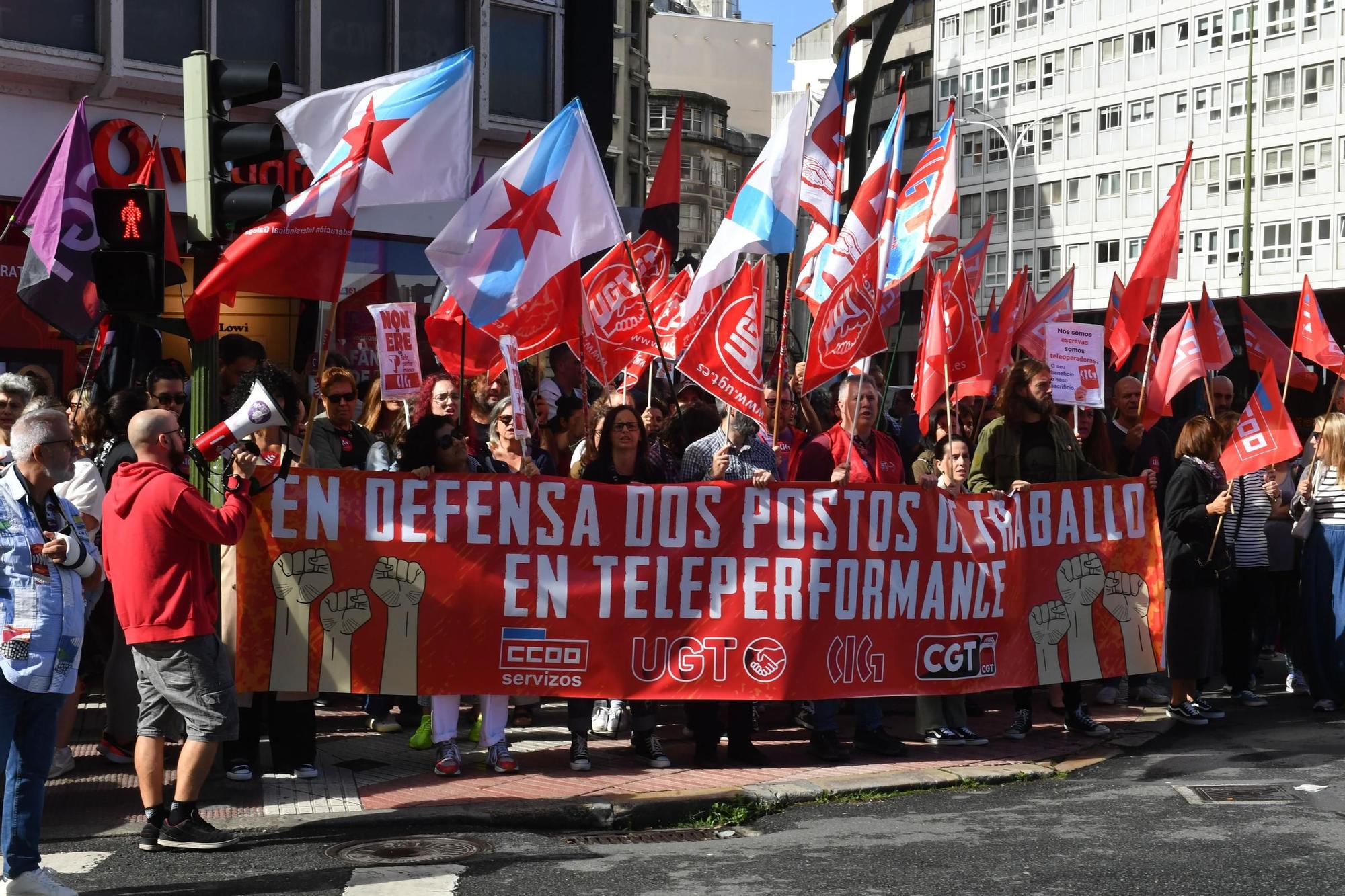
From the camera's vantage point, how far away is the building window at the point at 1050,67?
6625 centimetres

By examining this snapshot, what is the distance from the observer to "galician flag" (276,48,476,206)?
9.14m

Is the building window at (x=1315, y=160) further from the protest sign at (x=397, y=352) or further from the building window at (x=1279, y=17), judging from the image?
the protest sign at (x=397, y=352)

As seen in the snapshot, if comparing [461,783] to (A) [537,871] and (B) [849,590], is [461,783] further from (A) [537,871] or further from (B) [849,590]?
(B) [849,590]

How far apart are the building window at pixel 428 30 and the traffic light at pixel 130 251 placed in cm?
1286

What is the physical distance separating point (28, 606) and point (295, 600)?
7.82 ft

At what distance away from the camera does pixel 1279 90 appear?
185ft

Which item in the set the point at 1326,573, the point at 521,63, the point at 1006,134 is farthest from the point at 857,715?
the point at 1006,134

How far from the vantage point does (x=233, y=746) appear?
8391mm

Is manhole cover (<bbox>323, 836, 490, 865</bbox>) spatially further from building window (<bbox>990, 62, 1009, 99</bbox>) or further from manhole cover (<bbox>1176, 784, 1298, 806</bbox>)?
building window (<bbox>990, 62, 1009, 99</bbox>)

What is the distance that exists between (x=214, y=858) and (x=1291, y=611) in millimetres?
8433

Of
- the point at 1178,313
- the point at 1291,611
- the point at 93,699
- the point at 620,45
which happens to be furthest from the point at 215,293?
the point at 620,45

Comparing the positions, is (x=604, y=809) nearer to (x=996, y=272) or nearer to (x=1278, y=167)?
(x=1278, y=167)

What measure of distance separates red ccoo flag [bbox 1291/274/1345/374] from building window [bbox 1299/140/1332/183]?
144 feet

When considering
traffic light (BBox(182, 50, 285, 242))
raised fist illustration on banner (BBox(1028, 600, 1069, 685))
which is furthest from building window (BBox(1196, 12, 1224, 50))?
traffic light (BBox(182, 50, 285, 242))
